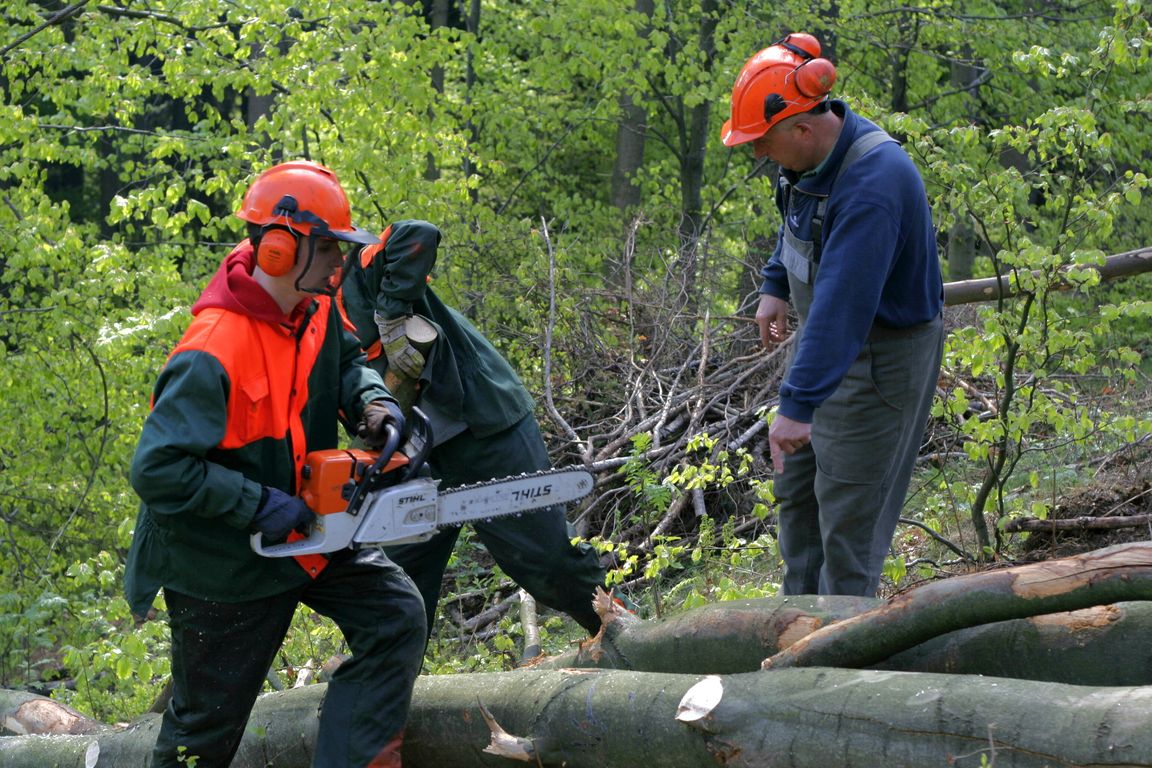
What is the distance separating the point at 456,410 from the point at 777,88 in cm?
180

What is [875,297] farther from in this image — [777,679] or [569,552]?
[569,552]

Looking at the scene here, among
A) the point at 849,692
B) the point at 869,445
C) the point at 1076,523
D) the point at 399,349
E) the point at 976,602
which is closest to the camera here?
the point at 849,692

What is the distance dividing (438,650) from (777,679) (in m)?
3.28

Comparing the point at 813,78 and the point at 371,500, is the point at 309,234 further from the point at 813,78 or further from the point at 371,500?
the point at 813,78

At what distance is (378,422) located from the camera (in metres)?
3.59

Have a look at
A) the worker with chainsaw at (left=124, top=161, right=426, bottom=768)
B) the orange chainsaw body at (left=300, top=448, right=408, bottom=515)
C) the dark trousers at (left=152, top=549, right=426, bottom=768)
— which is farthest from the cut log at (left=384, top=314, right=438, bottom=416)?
the orange chainsaw body at (left=300, top=448, right=408, bottom=515)

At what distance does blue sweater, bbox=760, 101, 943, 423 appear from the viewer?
350cm

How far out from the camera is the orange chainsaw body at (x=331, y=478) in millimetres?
3367

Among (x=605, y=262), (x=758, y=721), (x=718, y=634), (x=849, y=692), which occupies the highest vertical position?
(x=849, y=692)

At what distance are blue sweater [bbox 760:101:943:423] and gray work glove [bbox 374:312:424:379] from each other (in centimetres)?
161

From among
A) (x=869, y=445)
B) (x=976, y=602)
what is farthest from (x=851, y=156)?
(x=976, y=602)

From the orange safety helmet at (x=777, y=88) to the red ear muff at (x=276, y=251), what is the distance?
1332 millimetres

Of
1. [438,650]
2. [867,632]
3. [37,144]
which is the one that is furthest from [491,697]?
[37,144]

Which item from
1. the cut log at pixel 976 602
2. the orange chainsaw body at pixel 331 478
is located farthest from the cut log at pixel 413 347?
the cut log at pixel 976 602
